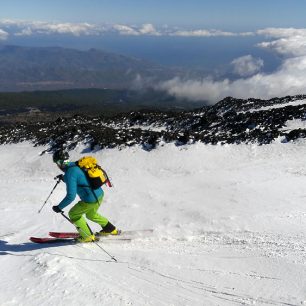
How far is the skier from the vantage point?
10.2m

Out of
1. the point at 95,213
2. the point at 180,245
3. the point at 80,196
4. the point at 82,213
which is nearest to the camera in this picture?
the point at 180,245

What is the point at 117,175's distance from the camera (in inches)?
862

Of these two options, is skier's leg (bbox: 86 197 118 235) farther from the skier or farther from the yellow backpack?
the yellow backpack

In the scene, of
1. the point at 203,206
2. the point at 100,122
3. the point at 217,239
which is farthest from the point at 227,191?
the point at 100,122

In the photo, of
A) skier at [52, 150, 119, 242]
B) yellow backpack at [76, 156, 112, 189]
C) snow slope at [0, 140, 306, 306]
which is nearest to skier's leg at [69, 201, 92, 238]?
skier at [52, 150, 119, 242]

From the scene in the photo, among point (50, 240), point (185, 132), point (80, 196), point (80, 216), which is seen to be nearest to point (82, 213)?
point (80, 216)

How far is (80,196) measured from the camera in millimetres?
10578

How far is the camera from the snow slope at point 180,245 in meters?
7.57

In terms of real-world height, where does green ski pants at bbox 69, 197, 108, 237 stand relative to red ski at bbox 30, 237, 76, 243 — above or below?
above

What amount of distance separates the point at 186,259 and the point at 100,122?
104ft

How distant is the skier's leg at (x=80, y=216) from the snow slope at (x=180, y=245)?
45 cm

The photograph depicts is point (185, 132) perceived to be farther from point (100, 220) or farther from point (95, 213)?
point (95, 213)

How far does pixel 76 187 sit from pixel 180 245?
10.4 feet

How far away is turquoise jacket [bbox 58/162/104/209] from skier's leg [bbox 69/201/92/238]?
225mm
